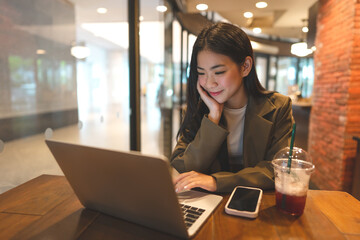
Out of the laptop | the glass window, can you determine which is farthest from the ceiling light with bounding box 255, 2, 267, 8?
the laptop

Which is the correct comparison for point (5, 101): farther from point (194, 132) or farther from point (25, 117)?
point (194, 132)

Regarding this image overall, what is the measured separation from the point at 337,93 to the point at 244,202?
2.83 meters

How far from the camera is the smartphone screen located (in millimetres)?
701

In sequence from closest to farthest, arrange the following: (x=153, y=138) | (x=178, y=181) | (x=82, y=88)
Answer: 1. (x=178, y=181)
2. (x=82, y=88)
3. (x=153, y=138)

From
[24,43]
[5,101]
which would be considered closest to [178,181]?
[5,101]

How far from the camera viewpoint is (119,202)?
2.05ft

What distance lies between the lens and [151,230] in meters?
0.61

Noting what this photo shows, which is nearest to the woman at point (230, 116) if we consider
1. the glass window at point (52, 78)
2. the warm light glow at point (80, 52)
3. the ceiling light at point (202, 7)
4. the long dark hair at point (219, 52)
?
the long dark hair at point (219, 52)

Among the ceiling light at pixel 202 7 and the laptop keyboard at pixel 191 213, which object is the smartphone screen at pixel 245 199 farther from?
the ceiling light at pixel 202 7

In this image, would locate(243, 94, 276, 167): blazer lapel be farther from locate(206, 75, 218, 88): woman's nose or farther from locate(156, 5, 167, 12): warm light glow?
locate(156, 5, 167, 12): warm light glow

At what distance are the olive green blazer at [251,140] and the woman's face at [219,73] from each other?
13 centimetres

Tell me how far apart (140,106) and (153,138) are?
69 cm

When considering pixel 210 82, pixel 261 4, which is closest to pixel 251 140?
pixel 210 82

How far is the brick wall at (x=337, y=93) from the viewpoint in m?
2.66
